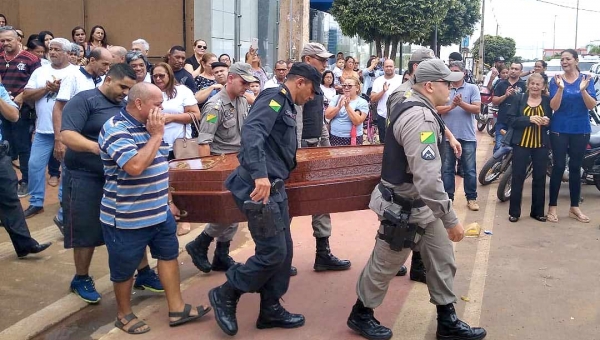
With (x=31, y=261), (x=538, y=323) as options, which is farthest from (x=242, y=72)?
(x=538, y=323)

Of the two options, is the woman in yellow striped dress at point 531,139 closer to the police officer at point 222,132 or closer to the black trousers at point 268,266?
the police officer at point 222,132

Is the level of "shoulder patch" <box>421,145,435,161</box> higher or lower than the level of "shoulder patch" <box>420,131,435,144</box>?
lower

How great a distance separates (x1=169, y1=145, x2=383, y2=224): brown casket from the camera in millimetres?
4324

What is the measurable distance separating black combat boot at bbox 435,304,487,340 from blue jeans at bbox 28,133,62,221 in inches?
178

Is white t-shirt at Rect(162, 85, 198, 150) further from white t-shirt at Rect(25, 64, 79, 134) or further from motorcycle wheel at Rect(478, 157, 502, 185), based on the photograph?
motorcycle wheel at Rect(478, 157, 502, 185)

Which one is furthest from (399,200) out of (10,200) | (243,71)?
(10,200)

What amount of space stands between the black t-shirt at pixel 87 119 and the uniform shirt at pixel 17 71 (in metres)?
3.59

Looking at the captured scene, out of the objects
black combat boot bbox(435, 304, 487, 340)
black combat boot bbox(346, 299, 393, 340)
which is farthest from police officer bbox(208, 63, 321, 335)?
black combat boot bbox(435, 304, 487, 340)

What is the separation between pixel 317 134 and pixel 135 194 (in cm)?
240

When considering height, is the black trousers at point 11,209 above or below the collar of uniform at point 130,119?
below

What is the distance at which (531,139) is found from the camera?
730cm

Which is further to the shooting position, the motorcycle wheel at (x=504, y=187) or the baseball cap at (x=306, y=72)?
the motorcycle wheel at (x=504, y=187)

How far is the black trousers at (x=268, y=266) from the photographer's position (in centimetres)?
404

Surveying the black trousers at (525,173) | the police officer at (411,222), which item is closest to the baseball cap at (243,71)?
the police officer at (411,222)
